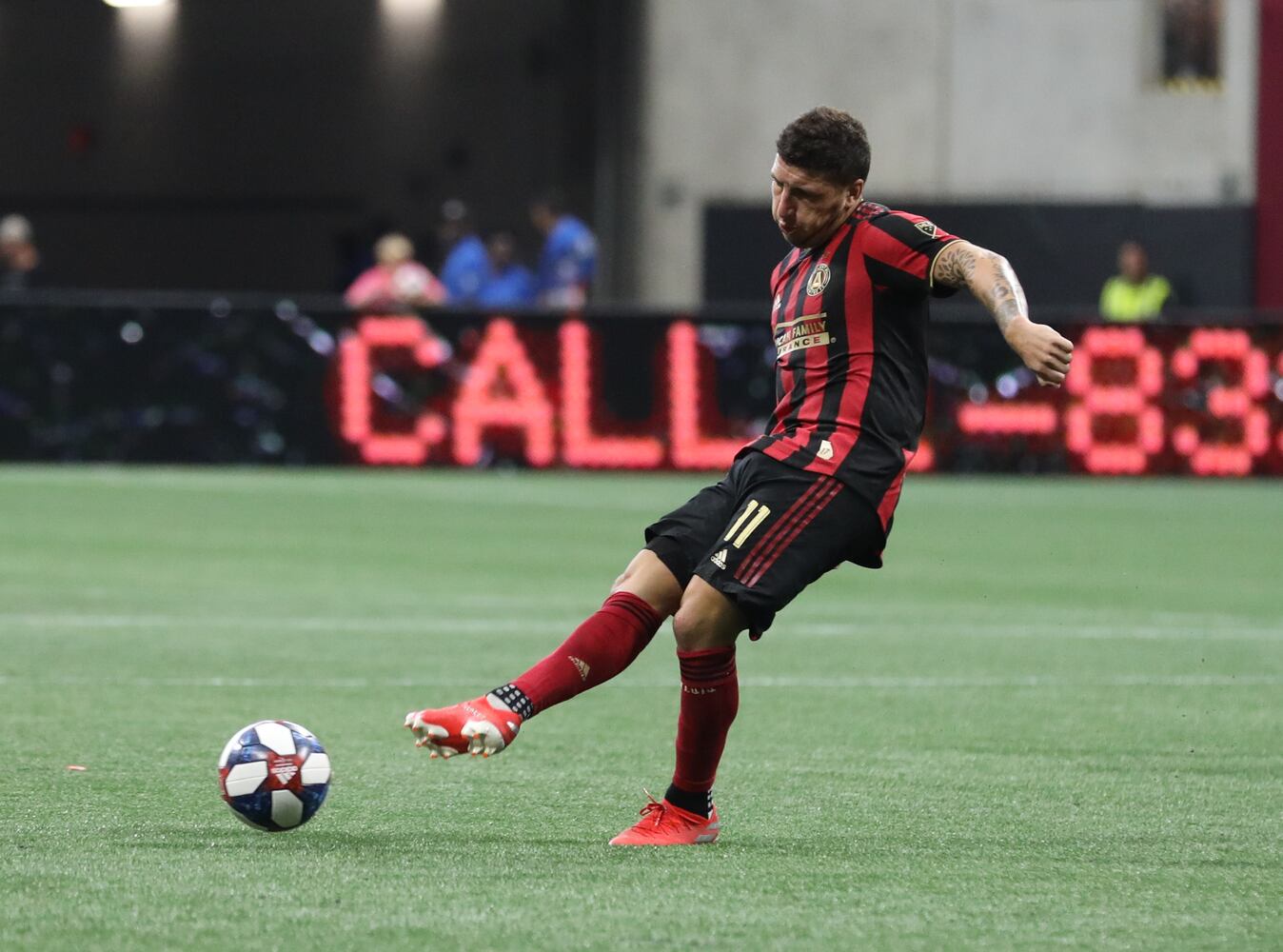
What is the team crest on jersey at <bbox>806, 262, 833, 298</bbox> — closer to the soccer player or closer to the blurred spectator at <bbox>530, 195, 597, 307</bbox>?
the soccer player

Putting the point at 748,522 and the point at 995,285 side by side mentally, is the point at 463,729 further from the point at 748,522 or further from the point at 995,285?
the point at 995,285

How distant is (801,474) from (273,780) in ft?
4.60

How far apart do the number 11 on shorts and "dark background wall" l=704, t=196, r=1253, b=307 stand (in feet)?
74.7

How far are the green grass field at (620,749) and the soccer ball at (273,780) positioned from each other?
2.4 inches

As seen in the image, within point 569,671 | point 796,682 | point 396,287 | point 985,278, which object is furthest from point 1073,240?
point 569,671

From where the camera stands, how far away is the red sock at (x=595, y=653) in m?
5.53

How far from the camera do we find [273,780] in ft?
17.8

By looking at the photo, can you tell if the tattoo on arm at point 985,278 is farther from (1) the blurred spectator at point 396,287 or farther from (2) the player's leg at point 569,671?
(1) the blurred spectator at point 396,287

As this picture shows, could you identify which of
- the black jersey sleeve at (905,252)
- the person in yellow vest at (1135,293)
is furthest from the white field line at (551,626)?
the person in yellow vest at (1135,293)

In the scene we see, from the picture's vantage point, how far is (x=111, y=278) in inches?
1469

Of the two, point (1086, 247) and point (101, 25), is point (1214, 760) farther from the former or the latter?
point (101, 25)

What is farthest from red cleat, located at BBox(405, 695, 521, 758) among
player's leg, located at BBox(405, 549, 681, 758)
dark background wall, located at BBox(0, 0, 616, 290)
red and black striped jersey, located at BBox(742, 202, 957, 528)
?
dark background wall, located at BBox(0, 0, 616, 290)

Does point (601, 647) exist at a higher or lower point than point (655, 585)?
lower

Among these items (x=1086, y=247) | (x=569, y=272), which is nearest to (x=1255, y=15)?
(x=1086, y=247)
